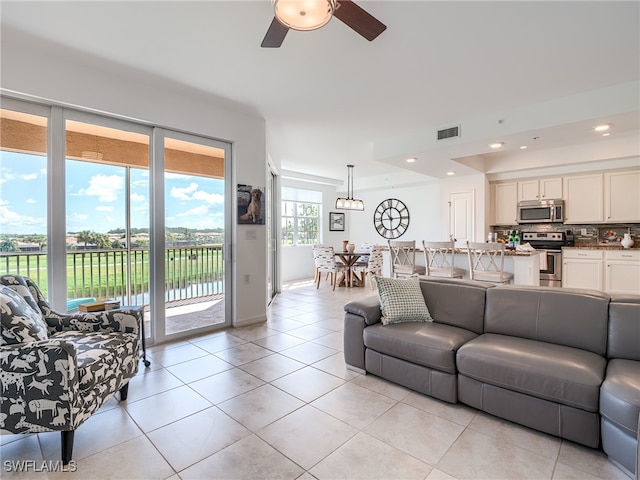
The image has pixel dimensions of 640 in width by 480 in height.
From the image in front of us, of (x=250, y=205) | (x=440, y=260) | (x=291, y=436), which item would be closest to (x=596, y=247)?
(x=440, y=260)

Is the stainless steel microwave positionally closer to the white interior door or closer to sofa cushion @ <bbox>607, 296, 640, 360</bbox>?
the white interior door

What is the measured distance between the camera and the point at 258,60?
109 inches

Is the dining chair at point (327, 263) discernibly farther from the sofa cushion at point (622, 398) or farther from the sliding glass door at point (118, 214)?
the sofa cushion at point (622, 398)

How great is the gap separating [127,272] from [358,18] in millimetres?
3197

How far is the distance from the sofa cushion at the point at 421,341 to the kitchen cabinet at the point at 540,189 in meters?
4.94

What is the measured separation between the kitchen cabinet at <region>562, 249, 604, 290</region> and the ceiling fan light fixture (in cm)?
608

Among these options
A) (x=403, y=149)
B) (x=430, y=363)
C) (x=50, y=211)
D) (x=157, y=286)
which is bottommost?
(x=430, y=363)

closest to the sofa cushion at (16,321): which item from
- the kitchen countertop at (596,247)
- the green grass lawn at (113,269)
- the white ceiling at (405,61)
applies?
the green grass lawn at (113,269)

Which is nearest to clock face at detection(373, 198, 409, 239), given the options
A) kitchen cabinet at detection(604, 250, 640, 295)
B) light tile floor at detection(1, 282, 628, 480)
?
kitchen cabinet at detection(604, 250, 640, 295)

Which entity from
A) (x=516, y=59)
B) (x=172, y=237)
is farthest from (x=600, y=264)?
(x=172, y=237)

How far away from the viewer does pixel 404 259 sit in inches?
206

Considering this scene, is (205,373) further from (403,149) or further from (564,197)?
(564,197)

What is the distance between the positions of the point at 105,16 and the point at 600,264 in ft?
23.7

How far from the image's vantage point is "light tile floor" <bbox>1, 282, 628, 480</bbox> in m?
1.65
